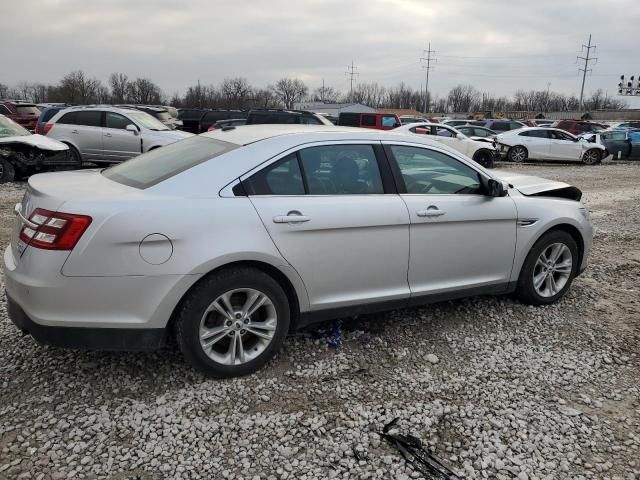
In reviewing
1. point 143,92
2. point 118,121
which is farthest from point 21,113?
A: point 143,92

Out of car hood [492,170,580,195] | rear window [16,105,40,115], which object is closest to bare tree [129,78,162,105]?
rear window [16,105,40,115]

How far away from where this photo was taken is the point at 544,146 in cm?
2016

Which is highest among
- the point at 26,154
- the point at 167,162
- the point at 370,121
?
the point at 167,162

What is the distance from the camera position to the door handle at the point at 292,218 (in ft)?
11.0

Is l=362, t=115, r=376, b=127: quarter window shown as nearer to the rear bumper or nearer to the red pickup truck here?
the red pickup truck

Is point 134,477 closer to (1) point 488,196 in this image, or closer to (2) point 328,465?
(2) point 328,465

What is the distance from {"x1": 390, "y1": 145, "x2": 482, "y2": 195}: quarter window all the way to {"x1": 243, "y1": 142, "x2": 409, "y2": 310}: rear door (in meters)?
0.18

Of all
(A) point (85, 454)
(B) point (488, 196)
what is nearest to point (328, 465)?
(A) point (85, 454)

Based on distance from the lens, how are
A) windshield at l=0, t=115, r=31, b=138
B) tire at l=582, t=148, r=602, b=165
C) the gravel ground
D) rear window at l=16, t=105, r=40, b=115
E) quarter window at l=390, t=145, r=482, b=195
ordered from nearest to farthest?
the gravel ground → quarter window at l=390, t=145, r=482, b=195 → windshield at l=0, t=115, r=31, b=138 → tire at l=582, t=148, r=602, b=165 → rear window at l=16, t=105, r=40, b=115

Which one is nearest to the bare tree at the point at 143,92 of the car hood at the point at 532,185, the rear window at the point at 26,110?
the rear window at the point at 26,110

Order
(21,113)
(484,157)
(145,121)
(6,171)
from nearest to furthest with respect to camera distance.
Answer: (6,171) → (145,121) → (484,157) → (21,113)

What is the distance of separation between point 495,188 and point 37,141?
10.1 m

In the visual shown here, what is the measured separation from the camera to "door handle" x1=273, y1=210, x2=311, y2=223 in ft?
11.0

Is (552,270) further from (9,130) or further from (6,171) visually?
(9,130)
